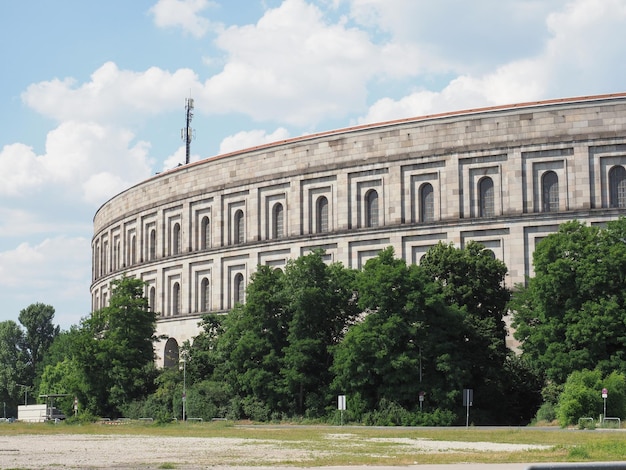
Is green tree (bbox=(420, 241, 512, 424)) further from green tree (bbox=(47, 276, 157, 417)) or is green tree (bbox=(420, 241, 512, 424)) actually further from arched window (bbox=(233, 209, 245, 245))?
green tree (bbox=(47, 276, 157, 417))

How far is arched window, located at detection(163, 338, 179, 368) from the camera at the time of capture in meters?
89.4

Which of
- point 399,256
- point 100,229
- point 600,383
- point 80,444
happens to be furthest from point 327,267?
point 100,229

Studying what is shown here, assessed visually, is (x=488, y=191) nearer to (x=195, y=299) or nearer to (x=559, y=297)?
(x=559, y=297)

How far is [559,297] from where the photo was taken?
187ft

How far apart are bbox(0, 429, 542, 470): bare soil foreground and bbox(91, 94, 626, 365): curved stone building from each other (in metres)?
27.6

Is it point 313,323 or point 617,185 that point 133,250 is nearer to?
point 313,323

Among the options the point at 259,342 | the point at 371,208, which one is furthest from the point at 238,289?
the point at 259,342

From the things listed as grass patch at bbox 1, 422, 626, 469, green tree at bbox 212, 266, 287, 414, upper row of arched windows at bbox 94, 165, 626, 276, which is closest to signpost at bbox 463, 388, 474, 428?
grass patch at bbox 1, 422, 626, 469

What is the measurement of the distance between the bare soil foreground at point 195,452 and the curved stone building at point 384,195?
2761cm

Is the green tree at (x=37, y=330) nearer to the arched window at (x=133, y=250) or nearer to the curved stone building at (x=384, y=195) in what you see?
the arched window at (x=133, y=250)

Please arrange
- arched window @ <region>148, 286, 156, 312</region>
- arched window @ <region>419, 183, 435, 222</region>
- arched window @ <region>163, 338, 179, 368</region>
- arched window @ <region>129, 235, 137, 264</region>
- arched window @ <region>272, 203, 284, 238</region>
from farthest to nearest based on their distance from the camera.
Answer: arched window @ <region>129, 235, 137, 264</region>
arched window @ <region>148, 286, 156, 312</region>
arched window @ <region>163, 338, 179, 368</region>
arched window @ <region>272, 203, 284, 238</region>
arched window @ <region>419, 183, 435, 222</region>

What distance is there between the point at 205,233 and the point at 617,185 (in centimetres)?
3616

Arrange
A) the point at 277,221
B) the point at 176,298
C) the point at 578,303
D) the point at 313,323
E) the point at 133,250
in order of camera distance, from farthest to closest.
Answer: the point at 133,250 < the point at 176,298 < the point at 277,221 < the point at 313,323 < the point at 578,303

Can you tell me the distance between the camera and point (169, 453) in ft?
115
